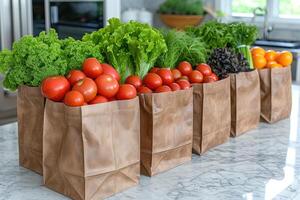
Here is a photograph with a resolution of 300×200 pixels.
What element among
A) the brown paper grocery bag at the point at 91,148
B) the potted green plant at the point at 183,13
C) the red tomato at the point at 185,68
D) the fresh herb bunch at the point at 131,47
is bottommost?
the brown paper grocery bag at the point at 91,148

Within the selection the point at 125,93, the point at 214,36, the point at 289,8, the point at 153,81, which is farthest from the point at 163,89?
the point at 289,8

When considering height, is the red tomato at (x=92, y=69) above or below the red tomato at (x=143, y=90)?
above

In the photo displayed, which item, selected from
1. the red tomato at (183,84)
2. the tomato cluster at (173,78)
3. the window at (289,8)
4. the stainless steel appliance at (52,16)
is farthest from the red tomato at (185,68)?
the window at (289,8)

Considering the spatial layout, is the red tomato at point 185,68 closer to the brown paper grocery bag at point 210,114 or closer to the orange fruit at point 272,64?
the brown paper grocery bag at point 210,114

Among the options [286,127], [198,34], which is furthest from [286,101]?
[198,34]

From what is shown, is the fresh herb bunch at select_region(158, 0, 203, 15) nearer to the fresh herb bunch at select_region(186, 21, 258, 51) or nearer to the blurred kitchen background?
the blurred kitchen background

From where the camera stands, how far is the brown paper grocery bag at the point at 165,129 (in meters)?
1.22

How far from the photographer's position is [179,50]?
1491mm

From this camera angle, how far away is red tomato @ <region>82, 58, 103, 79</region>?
117 cm

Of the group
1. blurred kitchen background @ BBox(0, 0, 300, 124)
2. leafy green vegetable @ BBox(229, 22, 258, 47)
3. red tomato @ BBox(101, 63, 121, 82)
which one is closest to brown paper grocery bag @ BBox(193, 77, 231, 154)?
red tomato @ BBox(101, 63, 121, 82)

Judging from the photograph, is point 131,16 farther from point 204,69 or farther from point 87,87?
point 87,87

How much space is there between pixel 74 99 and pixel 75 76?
114 millimetres

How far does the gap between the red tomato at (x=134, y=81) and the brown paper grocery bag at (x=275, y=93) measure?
0.63 metres

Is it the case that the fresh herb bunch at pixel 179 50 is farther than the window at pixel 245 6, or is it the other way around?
the window at pixel 245 6
